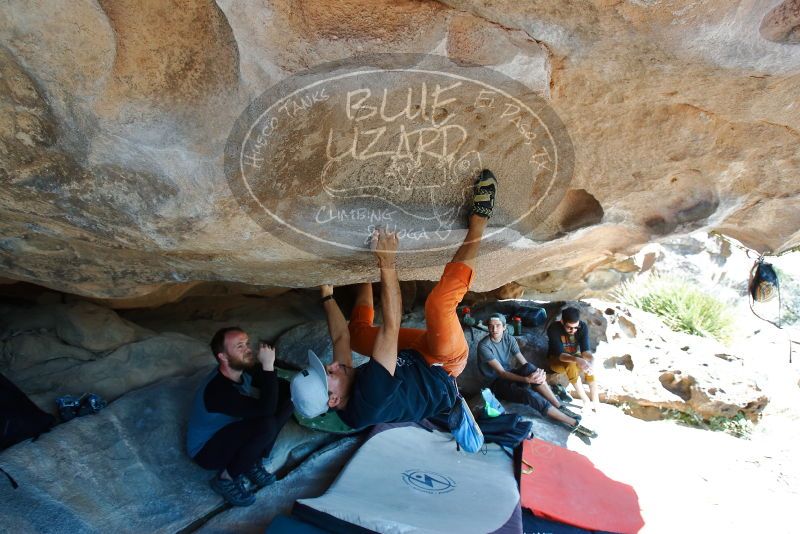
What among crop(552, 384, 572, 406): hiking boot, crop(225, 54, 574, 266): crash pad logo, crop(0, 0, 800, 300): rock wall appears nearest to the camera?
crop(0, 0, 800, 300): rock wall

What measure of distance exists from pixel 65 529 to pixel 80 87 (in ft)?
5.90

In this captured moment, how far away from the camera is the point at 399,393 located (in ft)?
7.89

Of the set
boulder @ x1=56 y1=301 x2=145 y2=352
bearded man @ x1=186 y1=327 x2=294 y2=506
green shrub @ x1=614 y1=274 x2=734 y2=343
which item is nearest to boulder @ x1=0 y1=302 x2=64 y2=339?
boulder @ x1=56 y1=301 x2=145 y2=352

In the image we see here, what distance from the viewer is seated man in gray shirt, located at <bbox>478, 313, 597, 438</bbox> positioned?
4074mm

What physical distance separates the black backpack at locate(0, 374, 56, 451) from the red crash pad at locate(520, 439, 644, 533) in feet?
8.22

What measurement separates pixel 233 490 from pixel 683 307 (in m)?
6.82

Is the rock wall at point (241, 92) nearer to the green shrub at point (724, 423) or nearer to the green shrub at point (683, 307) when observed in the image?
the green shrub at point (724, 423)

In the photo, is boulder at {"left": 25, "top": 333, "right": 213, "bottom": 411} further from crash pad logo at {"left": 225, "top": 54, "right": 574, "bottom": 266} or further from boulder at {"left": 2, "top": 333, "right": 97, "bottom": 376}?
crash pad logo at {"left": 225, "top": 54, "right": 574, "bottom": 266}

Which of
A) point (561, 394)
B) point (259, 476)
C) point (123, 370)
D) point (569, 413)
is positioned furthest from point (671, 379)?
point (123, 370)

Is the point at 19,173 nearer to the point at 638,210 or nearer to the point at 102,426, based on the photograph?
the point at 102,426

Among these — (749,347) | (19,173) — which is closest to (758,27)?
(19,173)

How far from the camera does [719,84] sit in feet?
6.50

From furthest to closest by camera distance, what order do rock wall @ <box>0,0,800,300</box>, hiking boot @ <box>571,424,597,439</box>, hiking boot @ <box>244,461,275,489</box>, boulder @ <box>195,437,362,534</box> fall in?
hiking boot @ <box>571,424,597,439</box> < hiking boot @ <box>244,461,275,489</box> < boulder @ <box>195,437,362,534</box> < rock wall @ <box>0,0,800,300</box>

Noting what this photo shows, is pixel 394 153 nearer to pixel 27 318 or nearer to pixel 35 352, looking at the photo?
pixel 35 352
